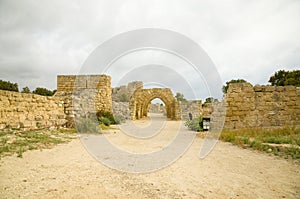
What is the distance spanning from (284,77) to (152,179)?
83.3ft

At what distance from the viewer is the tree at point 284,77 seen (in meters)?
20.4

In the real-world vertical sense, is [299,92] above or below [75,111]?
above

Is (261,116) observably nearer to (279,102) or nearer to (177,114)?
(279,102)

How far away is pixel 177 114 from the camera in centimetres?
2170

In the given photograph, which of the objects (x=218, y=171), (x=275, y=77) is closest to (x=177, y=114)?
(x=275, y=77)

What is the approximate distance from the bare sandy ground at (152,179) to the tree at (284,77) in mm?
19807

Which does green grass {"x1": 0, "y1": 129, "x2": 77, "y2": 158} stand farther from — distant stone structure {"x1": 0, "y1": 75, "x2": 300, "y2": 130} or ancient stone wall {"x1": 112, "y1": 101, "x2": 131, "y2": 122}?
ancient stone wall {"x1": 112, "y1": 101, "x2": 131, "y2": 122}

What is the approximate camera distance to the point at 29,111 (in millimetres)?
7289

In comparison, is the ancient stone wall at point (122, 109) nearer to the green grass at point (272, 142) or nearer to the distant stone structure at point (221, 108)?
the distant stone structure at point (221, 108)

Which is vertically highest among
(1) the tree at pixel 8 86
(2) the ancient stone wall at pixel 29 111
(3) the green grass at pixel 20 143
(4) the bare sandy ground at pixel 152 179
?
(1) the tree at pixel 8 86

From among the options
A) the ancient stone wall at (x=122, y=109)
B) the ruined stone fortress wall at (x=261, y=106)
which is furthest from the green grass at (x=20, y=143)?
the ancient stone wall at (x=122, y=109)

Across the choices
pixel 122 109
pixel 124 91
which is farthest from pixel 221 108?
pixel 124 91

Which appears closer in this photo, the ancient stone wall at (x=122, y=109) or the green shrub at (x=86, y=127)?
the green shrub at (x=86, y=127)

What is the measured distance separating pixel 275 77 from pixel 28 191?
2783cm
